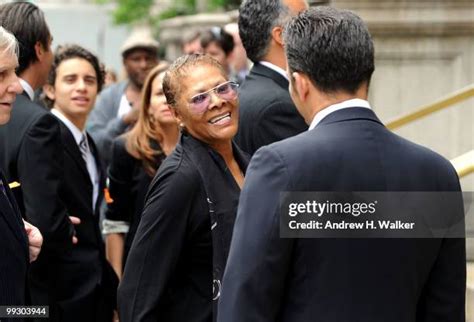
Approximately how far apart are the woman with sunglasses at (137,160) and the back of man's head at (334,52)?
3318 millimetres

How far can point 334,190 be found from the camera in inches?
154

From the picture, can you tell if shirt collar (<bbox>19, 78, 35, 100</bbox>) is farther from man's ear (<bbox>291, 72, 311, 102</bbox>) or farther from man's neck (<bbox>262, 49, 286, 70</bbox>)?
man's ear (<bbox>291, 72, 311, 102</bbox>)

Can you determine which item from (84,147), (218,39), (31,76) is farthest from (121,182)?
(218,39)

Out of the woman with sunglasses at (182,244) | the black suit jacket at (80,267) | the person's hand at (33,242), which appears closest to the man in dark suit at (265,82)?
the woman with sunglasses at (182,244)

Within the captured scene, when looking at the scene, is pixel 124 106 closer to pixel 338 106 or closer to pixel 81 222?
pixel 81 222

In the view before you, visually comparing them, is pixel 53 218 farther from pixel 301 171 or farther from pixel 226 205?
pixel 301 171

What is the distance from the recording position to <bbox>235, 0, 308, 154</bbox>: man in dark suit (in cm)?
589

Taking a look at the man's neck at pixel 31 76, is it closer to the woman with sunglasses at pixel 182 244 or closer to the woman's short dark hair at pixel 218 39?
the woman with sunglasses at pixel 182 244

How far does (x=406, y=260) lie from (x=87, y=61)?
13.8 ft

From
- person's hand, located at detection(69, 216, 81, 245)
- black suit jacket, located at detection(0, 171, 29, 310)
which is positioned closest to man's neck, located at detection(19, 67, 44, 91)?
person's hand, located at detection(69, 216, 81, 245)

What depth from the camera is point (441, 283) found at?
4066 mm

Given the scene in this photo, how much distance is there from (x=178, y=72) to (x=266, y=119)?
659 mm

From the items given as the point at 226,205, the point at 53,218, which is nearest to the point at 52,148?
the point at 53,218

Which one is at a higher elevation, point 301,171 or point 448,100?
point 301,171
